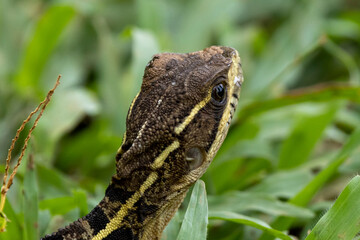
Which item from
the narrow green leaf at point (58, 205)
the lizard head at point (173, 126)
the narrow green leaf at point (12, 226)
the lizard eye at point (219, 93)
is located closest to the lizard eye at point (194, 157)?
the lizard head at point (173, 126)

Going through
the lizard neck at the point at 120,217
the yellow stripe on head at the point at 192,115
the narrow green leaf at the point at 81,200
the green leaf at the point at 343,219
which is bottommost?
the green leaf at the point at 343,219

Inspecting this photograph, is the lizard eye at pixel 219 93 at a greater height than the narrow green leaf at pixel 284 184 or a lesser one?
greater

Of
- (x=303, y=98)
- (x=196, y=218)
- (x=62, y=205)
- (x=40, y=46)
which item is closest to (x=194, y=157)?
(x=196, y=218)

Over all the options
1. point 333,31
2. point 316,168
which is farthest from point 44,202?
point 333,31

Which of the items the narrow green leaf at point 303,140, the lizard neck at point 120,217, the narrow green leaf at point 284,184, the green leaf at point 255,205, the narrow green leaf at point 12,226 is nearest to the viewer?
the lizard neck at point 120,217

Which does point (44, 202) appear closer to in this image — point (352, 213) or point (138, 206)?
point (138, 206)

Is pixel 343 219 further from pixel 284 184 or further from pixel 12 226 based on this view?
pixel 12 226

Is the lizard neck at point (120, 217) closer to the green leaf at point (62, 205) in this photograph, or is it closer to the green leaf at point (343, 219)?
the green leaf at point (62, 205)
